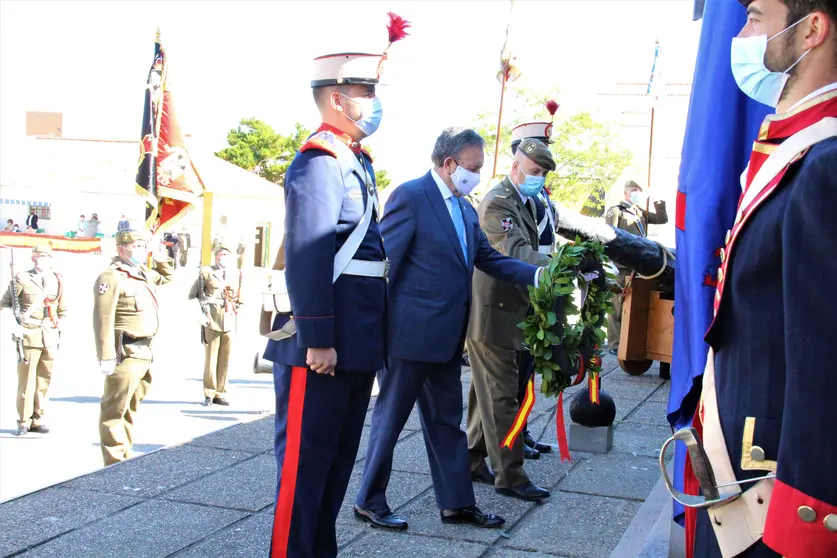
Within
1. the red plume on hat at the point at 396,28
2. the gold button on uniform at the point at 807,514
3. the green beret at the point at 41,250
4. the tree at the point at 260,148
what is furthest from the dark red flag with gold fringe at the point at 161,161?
the tree at the point at 260,148

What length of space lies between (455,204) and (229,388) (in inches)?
314

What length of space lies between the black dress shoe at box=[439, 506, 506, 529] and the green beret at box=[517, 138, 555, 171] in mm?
A: 2097

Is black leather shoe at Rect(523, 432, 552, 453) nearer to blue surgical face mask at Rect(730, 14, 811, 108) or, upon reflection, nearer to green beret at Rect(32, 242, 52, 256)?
blue surgical face mask at Rect(730, 14, 811, 108)

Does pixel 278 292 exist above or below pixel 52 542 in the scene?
above

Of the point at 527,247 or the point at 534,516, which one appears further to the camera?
the point at 527,247

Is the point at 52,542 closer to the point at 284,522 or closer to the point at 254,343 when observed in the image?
the point at 284,522

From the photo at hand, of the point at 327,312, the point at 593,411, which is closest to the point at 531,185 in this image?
the point at 593,411

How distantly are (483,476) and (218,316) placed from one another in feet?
21.4

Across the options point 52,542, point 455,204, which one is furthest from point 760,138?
point 52,542

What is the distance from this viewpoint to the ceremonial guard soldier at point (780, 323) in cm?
157

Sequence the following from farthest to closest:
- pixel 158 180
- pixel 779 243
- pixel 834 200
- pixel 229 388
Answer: pixel 229 388, pixel 158 180, pixel 779 243, pixel 834 200

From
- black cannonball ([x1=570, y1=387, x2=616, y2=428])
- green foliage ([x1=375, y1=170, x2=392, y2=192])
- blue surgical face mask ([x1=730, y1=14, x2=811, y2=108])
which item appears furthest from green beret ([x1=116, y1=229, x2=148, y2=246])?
green foliage ([x1=375, y1=170, x2=392, y2=192])

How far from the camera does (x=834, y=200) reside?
5.16 feet

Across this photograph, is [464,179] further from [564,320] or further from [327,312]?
[327,312]
